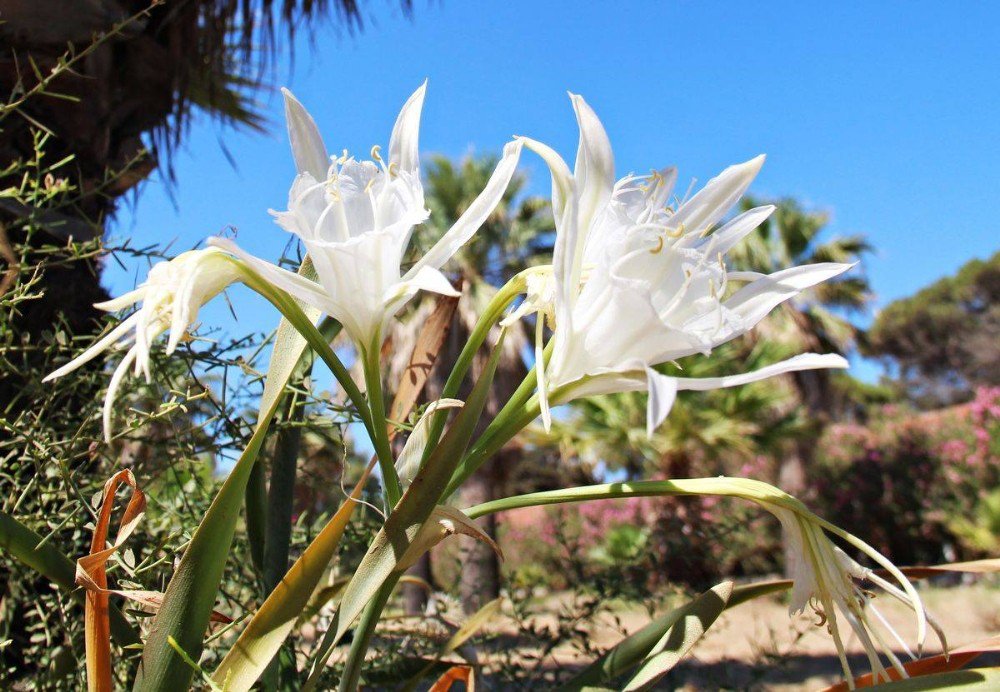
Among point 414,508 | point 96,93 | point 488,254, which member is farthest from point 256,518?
point 488,254

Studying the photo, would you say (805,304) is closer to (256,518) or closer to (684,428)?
(684,428)

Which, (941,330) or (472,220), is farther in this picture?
(941,330)

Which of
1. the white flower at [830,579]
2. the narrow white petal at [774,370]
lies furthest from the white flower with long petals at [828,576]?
the narrow white petal at [774,370]

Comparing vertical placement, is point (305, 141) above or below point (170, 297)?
above

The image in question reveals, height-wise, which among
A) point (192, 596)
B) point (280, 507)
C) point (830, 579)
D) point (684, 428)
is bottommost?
point (830, 579)

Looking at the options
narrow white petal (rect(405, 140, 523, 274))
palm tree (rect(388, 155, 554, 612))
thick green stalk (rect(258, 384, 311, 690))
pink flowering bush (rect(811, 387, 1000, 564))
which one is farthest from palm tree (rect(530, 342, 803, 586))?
narrow white petal (rect(405, 140, 523, 274))

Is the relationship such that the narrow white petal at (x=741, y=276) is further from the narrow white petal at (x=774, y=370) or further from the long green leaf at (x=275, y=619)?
the long green leaf at (x=275, y=619)

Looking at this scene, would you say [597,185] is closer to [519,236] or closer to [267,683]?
[267,683]
